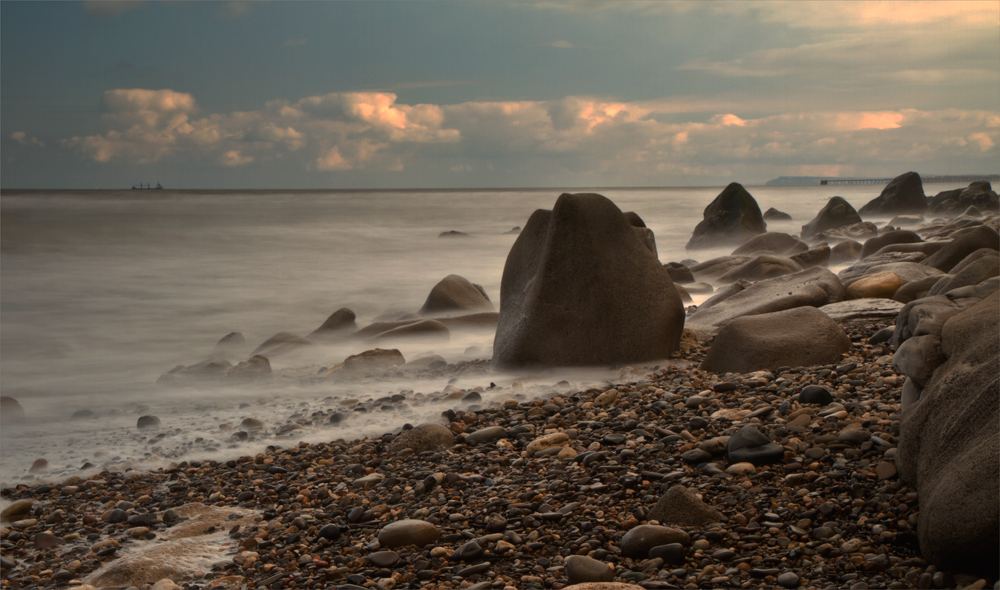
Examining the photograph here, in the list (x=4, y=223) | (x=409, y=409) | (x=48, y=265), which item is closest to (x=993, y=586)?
(x=409, y=409)

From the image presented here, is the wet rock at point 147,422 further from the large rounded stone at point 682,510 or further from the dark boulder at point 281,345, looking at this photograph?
the large rounded stone at point 682,510

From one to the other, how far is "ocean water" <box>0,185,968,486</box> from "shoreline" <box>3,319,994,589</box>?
2.75 ft

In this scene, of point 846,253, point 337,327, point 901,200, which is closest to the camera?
point 337,327

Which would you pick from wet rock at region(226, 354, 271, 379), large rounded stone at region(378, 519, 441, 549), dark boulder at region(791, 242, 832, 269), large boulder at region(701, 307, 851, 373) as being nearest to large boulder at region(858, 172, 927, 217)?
dark boulder at region(791, 242, 832, 269)

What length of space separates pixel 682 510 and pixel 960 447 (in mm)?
1004

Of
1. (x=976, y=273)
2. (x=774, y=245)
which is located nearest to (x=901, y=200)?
(x=774, y=245)

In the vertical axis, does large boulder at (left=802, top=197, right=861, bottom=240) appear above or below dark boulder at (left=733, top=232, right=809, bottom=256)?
above

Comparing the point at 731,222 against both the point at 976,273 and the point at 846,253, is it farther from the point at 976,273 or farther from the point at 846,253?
the point at 976,273

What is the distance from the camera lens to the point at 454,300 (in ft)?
33.0

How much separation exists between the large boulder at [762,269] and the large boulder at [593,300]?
5.65 meters

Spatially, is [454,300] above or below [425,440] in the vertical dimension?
above

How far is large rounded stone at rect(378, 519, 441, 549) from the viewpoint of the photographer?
118 inches

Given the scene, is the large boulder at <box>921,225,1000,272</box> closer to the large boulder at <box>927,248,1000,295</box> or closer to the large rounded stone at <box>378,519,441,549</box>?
the large boulder at <box>927,248,1000,295</box>

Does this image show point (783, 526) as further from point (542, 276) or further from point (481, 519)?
point (542, 276)
